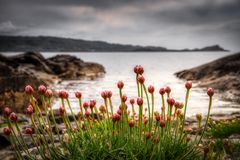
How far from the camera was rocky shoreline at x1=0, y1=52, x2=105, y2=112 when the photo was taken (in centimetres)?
1403

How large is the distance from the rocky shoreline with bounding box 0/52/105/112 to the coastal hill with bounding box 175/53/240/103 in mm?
10796

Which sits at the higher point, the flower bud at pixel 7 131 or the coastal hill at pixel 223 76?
the flower bud at pixel 7 131

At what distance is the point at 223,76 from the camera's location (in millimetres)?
22938

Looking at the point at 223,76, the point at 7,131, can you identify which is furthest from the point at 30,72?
the point at 7,131

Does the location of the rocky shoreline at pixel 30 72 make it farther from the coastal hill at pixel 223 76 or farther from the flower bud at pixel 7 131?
the coastal hill at pixel 223 76

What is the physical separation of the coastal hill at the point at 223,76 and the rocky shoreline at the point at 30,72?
35.4 ft

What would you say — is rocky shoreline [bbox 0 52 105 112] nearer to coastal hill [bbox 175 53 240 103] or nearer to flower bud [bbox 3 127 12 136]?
flower bud [bbox 3 127 12 136]

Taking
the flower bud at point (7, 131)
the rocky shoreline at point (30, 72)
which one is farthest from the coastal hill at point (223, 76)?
the flower bud at point (7, 131)

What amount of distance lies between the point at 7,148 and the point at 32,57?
28.9m

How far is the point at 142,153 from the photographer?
4016 millimetres

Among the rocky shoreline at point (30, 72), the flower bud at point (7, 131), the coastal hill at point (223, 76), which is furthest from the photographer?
the coastal hill at point (223, 76)

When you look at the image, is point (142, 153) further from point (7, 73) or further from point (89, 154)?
point (7, 73)

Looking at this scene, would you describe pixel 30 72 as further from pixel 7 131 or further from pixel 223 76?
pixel 7 131

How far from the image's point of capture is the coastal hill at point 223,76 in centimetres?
1902
